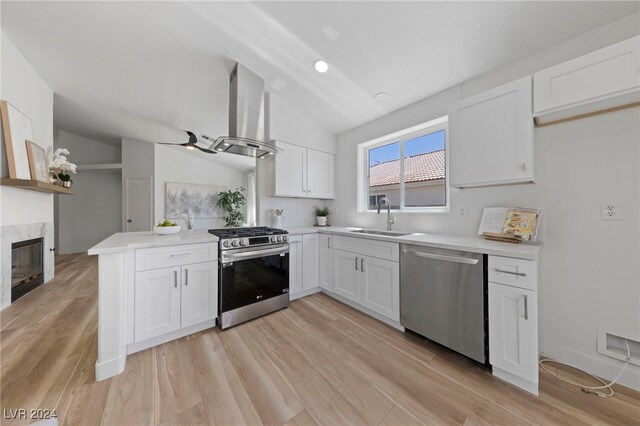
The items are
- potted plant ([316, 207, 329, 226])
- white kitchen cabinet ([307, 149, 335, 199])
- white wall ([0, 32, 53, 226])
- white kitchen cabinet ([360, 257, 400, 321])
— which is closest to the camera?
white kitchen cabinet ([360, 257, 400, 321])

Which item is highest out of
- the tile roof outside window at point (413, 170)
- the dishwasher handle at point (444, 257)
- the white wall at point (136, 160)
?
the white wall at point (136, 160)

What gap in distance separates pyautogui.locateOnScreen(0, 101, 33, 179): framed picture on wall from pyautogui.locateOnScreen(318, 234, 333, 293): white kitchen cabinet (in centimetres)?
350

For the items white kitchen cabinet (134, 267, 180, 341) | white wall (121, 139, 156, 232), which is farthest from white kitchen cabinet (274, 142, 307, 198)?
white wall (121, 139, 156, 232)

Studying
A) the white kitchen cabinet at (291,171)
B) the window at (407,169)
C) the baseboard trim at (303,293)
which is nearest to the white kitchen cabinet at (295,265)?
the baseboard trim at (303,293)

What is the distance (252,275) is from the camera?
2248mm

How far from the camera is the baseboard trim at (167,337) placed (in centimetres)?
171

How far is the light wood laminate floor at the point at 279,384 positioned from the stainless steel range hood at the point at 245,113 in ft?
6.30

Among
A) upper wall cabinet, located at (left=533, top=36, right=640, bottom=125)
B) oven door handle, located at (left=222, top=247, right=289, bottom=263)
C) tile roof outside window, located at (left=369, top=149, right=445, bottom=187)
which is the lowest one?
oven door handle, located at (left=222, top=247, right=289, bottom=263)

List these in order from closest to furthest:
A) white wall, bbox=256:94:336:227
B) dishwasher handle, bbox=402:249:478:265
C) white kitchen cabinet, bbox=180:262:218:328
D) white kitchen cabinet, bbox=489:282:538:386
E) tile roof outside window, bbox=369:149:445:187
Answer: white kitchen cabinet, bbox=489:282:538:386
dishwasher handle, bbox=402:249:478:265
white kitchen cabinet, bbox=180:262:218:328
tile roof outside window, bbox=369:149:445:187
white wall, bbox=256:94:336:227

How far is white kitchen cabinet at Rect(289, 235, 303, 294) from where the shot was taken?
8.80 ft

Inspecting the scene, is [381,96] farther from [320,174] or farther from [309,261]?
[309,261]

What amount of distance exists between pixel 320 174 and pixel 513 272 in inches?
101

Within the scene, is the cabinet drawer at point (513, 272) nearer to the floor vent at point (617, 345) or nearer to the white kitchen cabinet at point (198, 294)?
the floor vent at point (617, 345)

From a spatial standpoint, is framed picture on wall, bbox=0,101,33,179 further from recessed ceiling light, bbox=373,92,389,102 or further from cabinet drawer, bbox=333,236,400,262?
recessed ceiling light, bbox=373,92,389,102
